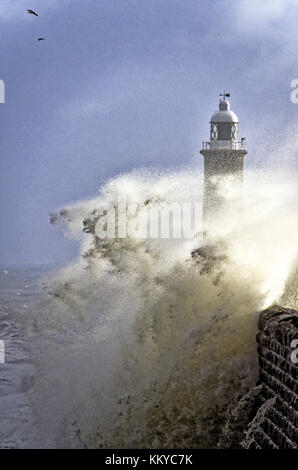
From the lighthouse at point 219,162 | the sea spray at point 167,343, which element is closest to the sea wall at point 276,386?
the sea spray at point 167,343

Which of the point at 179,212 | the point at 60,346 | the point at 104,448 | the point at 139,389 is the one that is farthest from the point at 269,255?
the point at 179,212

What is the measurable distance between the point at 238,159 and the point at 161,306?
688 inches

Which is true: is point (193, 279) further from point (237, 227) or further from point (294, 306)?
point (237, 227)

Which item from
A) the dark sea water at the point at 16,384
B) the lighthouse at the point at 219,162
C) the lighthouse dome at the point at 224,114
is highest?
the lighthouse dome at the point at 224,114

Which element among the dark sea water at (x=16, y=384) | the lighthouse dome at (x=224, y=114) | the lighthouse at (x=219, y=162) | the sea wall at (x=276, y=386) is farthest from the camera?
the lighthouse dome at (x=224, y=114)

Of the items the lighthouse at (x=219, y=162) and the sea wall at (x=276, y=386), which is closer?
the sea wall at (x=276, y=386)

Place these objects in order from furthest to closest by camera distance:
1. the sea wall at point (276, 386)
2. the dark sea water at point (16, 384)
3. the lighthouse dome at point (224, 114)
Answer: the lighthouse dome at point (224, 114)
the dark sea water at point (16, 384)
the sea wall at point (276, 386)

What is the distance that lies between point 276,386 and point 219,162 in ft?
82.2

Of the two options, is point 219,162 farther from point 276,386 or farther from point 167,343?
point 276,386

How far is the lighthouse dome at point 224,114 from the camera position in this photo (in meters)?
38.3

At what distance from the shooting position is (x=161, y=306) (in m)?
20.3

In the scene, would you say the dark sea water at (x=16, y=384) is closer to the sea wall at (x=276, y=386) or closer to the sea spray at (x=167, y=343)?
the sea spray at (x=167, y=343)

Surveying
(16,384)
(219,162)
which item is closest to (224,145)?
(219,162)

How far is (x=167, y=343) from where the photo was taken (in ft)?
58.8
